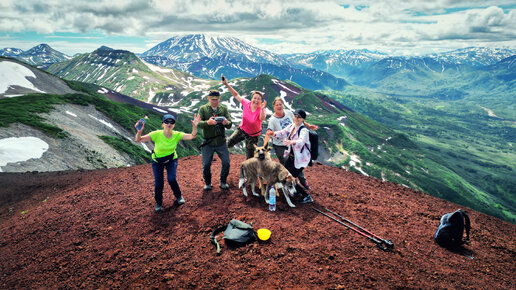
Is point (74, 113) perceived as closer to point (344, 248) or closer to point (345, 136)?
point (344, 248)

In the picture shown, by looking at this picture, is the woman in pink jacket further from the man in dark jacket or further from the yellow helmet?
the yellow helmet

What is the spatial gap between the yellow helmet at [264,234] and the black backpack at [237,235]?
0.52ft

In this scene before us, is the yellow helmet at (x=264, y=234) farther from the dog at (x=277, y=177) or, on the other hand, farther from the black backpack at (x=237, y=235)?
the dog at (x=277, y=177)

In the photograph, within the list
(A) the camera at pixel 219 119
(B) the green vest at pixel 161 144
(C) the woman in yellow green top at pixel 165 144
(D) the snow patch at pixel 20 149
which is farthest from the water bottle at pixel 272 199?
(D) the snow patch at pixel 20 149

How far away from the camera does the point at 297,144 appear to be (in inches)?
297

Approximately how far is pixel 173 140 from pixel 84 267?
3828 mm

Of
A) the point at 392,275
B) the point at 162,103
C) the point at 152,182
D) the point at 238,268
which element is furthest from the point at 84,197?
the point at 162,103

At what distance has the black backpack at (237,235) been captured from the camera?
5852 millimetres

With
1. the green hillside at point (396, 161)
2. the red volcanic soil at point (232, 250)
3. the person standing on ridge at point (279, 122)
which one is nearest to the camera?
the red volcanic soil at point (232, 250)

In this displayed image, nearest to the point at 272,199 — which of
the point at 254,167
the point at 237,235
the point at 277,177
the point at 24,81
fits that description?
the point at 277,177

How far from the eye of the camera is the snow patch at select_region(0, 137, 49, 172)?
1418 centimetres

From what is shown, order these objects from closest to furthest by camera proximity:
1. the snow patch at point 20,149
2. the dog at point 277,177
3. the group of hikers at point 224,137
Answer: the group of hikers at point 224,137
the dog at point 277,177
the snow patch at point 20,149

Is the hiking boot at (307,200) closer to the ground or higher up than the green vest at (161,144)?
closer to the ground

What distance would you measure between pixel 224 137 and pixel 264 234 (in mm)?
3648
